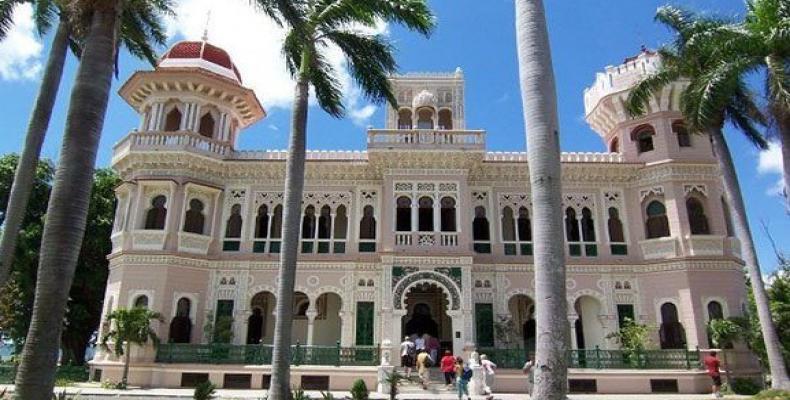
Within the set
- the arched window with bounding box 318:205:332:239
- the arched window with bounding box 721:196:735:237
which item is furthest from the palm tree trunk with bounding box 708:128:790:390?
the arched window with bounding box 318:205:332:239

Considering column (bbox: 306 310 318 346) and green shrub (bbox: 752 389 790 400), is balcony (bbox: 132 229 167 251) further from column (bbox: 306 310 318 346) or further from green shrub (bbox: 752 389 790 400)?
green shrub (bbox: 752 389 790 400)

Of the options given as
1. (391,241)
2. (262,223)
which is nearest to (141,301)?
(262,223)

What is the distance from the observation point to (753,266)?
52.5ft

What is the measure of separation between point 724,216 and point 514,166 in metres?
8.53

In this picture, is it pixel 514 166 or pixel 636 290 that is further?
pixel 514 166

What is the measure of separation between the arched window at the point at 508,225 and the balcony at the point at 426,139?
3.32 m

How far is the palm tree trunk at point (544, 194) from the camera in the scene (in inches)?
248

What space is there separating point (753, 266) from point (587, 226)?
7.66 meters

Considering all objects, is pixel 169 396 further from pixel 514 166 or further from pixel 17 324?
pixel 514 166

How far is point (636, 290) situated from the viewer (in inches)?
851

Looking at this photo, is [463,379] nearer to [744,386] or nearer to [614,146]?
[744,386]

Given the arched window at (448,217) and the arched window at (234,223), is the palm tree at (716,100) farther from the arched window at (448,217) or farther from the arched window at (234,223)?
the arched window at (234,223)

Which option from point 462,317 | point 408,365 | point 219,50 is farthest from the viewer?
point 219,50

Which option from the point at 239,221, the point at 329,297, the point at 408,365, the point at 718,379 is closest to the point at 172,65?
the point at 239,221
